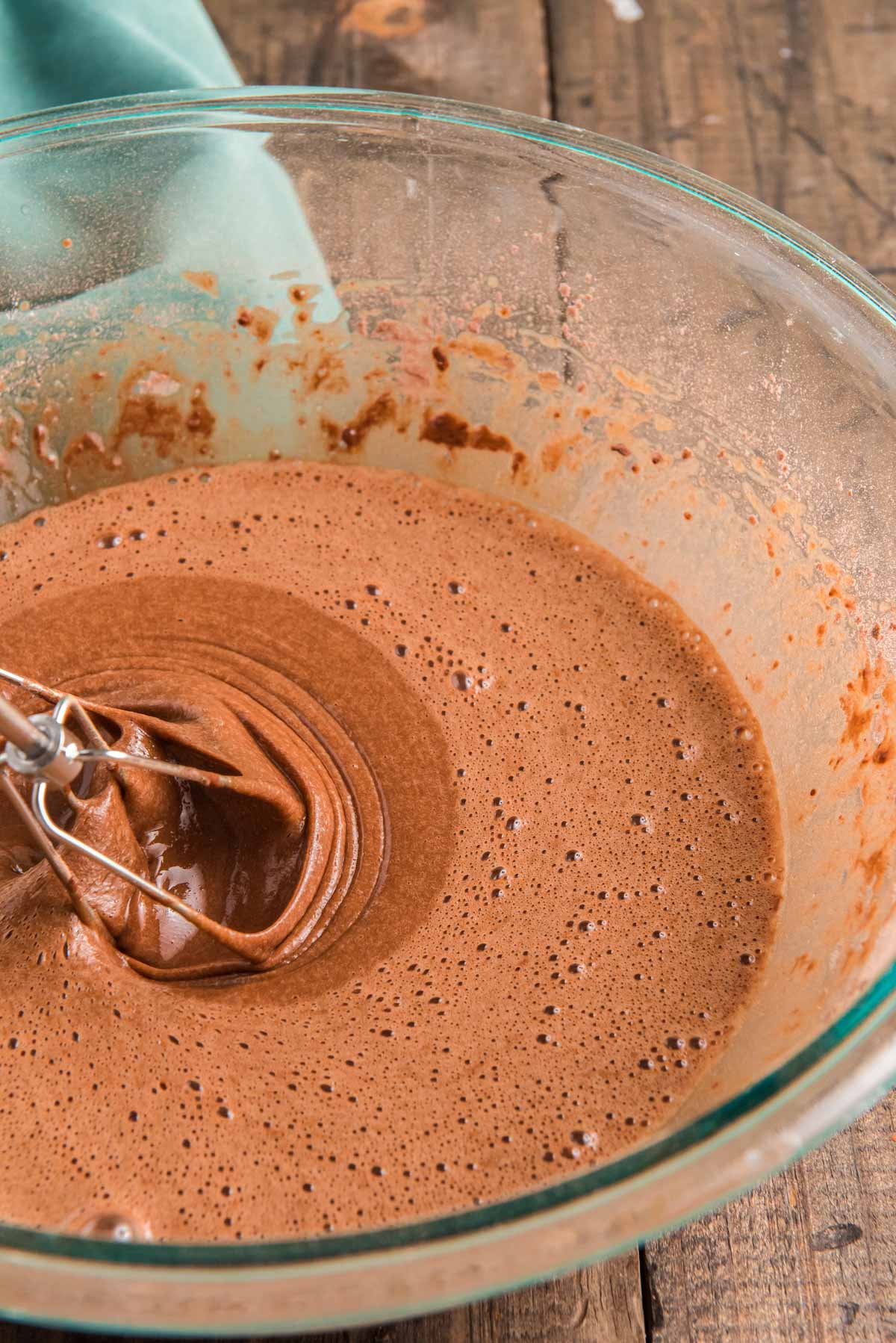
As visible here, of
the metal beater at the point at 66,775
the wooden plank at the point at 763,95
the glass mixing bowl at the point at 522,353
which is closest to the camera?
the metal beater at the point at 66,775

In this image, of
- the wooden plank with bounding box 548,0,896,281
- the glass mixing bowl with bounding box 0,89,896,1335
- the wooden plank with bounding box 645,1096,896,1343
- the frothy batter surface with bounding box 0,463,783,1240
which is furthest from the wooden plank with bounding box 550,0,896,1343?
the wooden plank with bounding box 645,1096,896,1343

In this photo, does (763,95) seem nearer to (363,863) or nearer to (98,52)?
(98,52)

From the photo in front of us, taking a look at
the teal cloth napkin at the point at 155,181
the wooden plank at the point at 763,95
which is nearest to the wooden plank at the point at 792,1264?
the teal cloth napkin at the point at 155,181

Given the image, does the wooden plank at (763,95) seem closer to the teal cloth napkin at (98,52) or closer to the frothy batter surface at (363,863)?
the teal cloth napkin at (98,52)

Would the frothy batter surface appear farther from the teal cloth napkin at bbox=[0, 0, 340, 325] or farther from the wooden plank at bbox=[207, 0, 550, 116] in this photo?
the wooden plank at bbox=[207, 0, 550, 116]

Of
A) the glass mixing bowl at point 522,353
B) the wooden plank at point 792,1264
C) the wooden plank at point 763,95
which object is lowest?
the wooden plank at point 792,1264

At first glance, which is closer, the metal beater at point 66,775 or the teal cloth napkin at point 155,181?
the metal beater at point 66,775

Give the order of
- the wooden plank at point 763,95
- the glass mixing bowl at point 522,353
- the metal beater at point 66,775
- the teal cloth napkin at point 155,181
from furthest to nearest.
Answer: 1. the wooden plank at point 763,95
2. the teal cloth napkin at point 155,181
3. the glass mixing bowl at point 522,353
4. the metal beater at point 66,775
